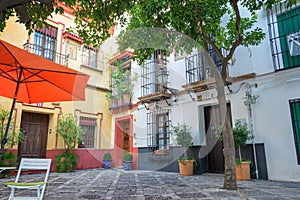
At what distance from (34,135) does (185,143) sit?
15.3ft

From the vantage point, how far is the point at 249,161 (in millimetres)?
4508

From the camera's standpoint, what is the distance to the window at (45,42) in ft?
22.7

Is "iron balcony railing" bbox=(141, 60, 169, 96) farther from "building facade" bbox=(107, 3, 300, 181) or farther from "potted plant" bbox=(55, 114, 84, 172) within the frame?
"potted plant" bbox=(55, 114, 84, 172)

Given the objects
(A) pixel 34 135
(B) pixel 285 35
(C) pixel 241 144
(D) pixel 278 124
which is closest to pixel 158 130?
(C) pixel 241 144

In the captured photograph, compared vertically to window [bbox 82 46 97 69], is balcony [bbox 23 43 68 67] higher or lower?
lower

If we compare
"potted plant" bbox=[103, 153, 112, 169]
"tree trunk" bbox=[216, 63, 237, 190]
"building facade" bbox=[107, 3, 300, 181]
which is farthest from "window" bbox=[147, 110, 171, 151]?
"tree trunk" bbox=[216, 63, 237, 190]

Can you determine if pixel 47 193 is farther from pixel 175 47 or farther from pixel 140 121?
pixel 140 121

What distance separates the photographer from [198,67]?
603cm

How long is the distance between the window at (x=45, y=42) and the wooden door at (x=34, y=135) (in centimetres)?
197

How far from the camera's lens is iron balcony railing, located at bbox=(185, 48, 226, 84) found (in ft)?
19.0

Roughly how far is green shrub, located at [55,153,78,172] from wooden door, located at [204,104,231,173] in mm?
4055

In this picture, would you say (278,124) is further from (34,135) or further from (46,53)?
(46,53)

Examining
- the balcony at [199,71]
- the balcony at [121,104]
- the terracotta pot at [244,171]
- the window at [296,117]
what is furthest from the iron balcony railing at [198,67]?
the balcony at [121,104]

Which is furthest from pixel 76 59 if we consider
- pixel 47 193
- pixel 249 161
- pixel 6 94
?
pixel 249 161
